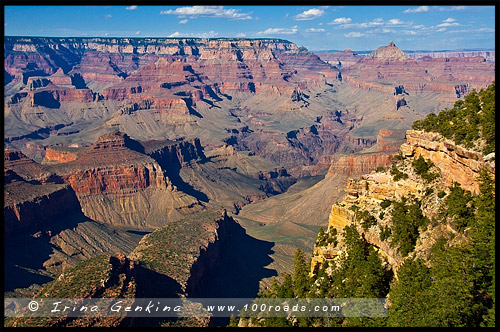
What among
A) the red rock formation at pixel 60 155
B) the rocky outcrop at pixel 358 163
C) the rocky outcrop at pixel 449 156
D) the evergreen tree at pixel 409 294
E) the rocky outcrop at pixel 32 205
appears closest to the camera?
the evergreen tree at pixel 409 294

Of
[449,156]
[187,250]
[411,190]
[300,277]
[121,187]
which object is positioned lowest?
[187,250]

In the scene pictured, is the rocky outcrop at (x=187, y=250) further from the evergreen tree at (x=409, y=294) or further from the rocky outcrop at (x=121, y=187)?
the rocky outcrop at (x=121, y=187)

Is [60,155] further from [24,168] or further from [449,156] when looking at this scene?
[449,156]

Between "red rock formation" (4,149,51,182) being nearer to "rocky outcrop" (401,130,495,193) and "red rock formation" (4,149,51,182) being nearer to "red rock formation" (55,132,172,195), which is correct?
"red rock formation" (55,132,172,195)

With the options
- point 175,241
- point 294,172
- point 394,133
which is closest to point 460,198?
point 175,241

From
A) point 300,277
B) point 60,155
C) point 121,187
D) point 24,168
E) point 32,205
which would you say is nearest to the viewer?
point 300,277

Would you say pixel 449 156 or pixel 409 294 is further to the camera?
pixel 449 156

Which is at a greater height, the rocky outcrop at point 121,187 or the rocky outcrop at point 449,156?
the rocky outcrop at point 449,156

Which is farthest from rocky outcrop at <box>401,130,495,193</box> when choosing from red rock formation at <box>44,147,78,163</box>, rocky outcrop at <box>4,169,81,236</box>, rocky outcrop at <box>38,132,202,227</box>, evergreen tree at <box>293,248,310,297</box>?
red rock formation at <box>44,147,78,163</box>

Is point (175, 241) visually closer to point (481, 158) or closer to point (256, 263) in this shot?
point (256, 263)

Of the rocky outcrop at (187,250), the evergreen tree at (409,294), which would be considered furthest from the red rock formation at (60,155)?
the evergreen tree at (409,294)

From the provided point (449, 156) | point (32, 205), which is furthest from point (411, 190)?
point (32, 205)

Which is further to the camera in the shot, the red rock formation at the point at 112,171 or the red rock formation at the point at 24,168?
the red rock formation at the point at 112,171
